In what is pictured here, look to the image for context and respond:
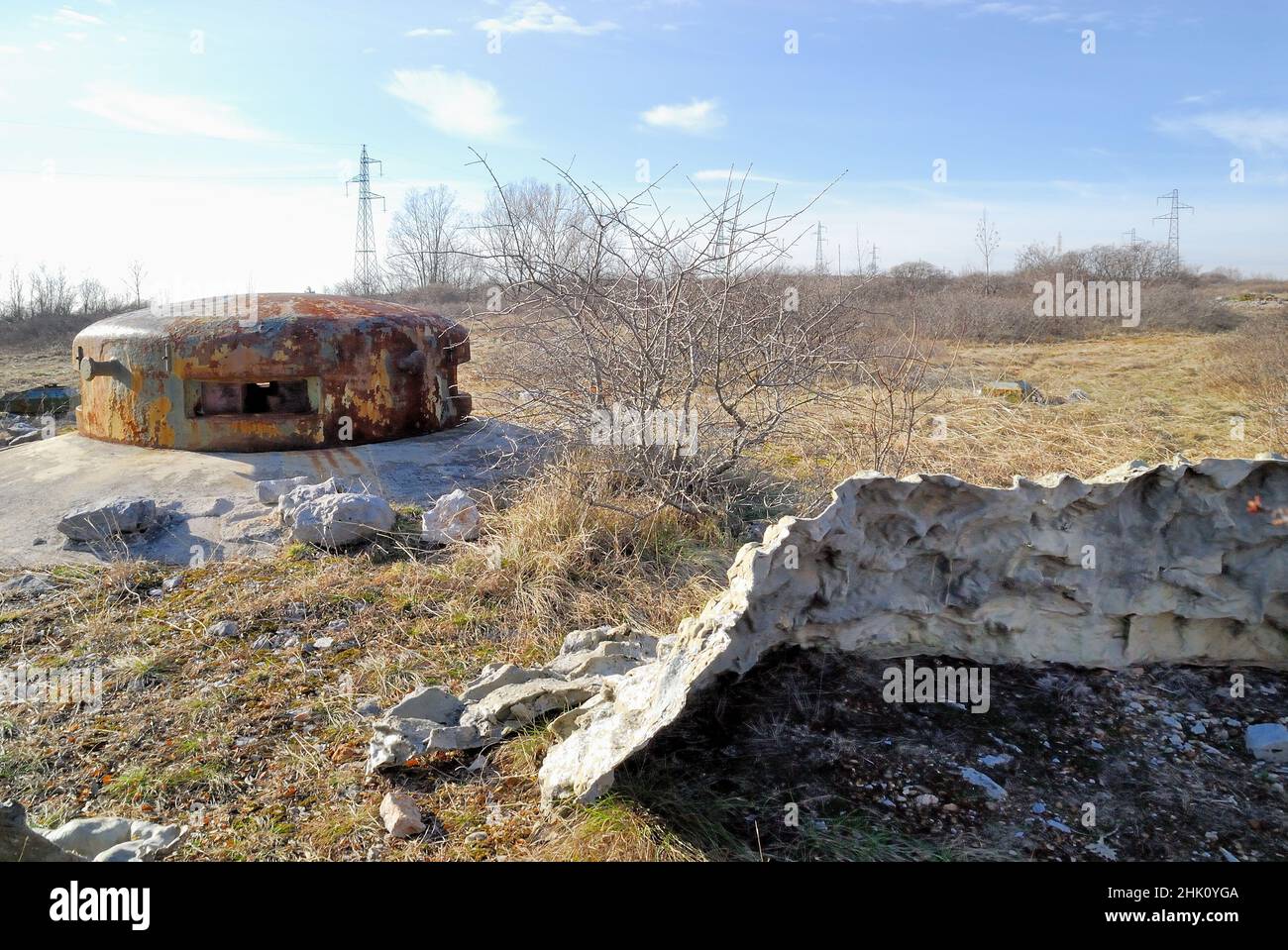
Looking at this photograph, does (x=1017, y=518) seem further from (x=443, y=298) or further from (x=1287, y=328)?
(x=443, y=298)

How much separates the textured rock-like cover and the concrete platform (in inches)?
119

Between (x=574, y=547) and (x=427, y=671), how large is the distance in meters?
1.11

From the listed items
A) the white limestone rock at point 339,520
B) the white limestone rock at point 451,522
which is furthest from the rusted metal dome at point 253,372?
the white limestone rock at point 451,522

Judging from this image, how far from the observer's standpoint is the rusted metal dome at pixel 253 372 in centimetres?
551

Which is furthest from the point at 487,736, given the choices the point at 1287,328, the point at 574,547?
the point at 1287,328

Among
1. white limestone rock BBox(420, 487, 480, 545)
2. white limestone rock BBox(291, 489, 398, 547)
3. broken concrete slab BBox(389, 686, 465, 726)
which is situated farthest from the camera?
white limestone rock BBox(420, 487, 480, 545)

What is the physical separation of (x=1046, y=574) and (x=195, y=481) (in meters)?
4.79

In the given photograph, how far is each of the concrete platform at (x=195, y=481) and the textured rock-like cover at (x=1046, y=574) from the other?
3013 mm

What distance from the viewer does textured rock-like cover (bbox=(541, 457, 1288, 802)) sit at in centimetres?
279

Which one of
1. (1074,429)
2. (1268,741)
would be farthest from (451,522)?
(1074,429)

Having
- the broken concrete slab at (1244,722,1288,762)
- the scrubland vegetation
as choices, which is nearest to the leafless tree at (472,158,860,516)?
the scrubland vegetation

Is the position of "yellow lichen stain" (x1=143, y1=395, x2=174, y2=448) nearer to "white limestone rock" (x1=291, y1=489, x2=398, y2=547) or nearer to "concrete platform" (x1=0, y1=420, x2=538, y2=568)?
"concrete platform" (x1=0, y1=420, x2=538, y2=568)

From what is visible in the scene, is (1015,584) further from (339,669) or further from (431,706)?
(339,669)
